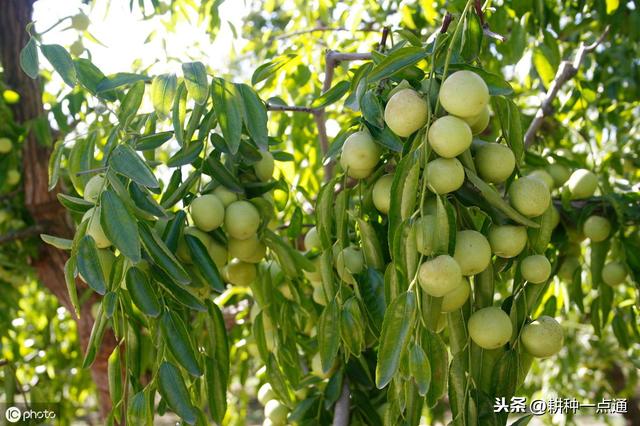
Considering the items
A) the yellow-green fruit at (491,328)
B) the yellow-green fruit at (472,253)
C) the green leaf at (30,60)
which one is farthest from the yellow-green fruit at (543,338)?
the green leaf at (30,60)

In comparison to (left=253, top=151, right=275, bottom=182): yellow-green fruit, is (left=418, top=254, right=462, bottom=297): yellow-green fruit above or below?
above

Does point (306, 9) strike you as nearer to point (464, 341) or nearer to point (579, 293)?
point (579, 293)

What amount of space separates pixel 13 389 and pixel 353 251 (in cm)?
111

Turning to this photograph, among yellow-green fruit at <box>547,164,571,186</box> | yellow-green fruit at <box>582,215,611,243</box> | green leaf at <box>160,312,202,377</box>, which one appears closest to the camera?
green leaf at <box>160,312,202,377</box>

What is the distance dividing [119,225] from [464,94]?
569mm

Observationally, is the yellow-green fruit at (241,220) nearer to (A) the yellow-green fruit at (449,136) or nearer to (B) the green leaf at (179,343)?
(B) the green leaf at (179,343)

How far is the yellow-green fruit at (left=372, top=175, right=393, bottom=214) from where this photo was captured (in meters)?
1.20

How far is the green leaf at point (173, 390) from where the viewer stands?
1144 mm

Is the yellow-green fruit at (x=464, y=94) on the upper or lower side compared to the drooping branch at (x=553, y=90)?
upper

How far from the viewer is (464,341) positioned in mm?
1127

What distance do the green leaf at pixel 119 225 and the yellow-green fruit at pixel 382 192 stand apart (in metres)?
0.42

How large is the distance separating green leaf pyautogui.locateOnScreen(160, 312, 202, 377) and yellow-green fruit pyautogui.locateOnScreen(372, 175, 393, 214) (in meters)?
0.40

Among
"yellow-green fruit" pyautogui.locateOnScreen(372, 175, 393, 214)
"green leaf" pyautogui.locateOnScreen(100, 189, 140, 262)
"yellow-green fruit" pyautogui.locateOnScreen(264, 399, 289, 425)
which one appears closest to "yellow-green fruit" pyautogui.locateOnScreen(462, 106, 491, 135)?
"yellow-green fruit" pyautogui.locateOnScreen(372, 175, 393, 214)

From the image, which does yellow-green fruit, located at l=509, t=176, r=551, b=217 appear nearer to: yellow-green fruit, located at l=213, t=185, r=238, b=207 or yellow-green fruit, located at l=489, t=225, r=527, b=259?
yellow-green fruit, located at l=489, t=225, r=527, b=259
